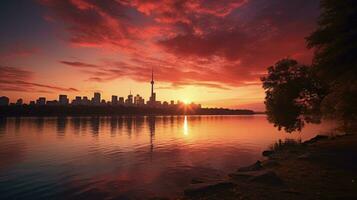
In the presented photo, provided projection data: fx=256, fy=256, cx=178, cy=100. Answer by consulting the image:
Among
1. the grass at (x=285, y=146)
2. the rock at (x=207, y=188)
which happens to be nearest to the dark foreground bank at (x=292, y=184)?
the rock at (x=207, y=188)

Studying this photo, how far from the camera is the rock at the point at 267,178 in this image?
20.0 meters

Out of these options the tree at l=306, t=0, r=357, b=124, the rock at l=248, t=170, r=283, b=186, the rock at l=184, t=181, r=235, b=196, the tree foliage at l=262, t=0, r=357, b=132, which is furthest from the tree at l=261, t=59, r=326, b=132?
Answer: the rock at l=184, t=181, r=235, b=196

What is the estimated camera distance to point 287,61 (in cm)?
5688

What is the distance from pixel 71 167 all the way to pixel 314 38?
3453cm

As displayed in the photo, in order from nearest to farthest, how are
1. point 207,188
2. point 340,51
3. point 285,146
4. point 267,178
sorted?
point 207,188 < point 267,178 < point 340,51 < point 285,146

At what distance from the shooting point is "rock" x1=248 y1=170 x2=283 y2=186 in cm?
1998

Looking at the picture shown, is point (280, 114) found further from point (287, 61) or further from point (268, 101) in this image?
point (287, 61)

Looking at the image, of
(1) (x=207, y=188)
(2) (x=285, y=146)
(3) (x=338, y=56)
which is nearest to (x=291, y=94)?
(2) (x=285, y=146)

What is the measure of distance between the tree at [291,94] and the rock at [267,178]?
35.7m

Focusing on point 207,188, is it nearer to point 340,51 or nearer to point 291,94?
point 340,51

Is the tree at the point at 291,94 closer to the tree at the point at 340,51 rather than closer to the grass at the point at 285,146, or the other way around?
the grass at the point at 285,146

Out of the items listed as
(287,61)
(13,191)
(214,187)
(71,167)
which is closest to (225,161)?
(214,187)

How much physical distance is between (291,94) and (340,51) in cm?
2943

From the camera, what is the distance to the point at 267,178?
20.7m
